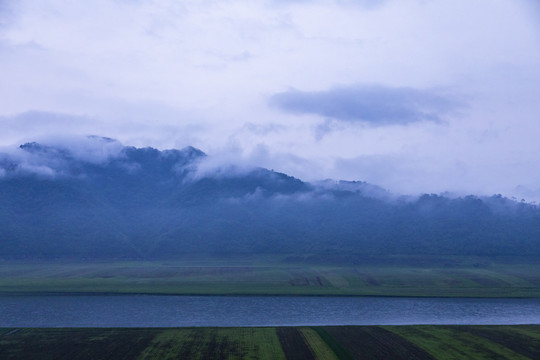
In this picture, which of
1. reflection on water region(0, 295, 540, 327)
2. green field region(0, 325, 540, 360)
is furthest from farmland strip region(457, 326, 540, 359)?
reflection on water region(0, 295, 540, 327)

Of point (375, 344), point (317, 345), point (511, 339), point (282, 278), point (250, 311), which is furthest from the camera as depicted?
point (282, 278)

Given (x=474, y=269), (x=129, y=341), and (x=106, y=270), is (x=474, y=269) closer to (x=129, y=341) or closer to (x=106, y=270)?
(x=106, y=270)

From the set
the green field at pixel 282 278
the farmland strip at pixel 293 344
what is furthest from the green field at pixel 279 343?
the green field at pixel 282 278

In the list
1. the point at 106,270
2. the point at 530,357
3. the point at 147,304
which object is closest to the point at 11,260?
the point at 106,270

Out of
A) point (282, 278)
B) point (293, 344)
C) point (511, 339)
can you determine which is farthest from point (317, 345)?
point (282, 278)

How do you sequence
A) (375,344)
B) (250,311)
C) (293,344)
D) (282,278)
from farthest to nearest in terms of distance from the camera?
(282,278)
(250,311)
(375,344)
(293,344)

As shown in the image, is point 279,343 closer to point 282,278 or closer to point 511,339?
point 511,339
